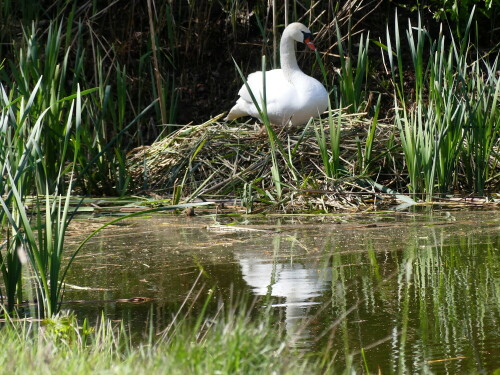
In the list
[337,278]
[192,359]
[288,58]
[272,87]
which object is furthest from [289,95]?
[192,359]

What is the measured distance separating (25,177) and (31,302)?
376mm

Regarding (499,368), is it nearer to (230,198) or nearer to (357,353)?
(357,353)

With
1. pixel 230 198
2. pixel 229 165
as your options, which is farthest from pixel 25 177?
pixel 229 165

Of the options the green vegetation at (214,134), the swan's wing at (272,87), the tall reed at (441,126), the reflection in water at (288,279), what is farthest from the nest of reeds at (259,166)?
the reflection in water at (288,279)

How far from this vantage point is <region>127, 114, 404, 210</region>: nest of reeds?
205 inches

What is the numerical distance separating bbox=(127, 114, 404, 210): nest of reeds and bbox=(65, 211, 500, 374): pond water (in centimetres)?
46

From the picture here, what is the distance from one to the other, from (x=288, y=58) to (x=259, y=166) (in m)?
1.24

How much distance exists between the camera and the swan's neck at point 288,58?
261 inches

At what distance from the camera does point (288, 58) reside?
264 inches

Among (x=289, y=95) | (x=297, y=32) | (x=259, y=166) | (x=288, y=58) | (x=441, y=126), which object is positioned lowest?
(x=259, y=166)

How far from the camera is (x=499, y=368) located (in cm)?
212

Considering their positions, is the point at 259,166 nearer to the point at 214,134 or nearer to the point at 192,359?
the point at 214,134

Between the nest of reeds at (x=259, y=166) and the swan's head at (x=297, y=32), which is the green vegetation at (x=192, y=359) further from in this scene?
the swan's head at (x=297, y=32)

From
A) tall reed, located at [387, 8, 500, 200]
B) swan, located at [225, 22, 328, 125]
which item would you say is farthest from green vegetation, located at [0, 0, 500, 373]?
swan, located at [225, 22, 328, 125]
